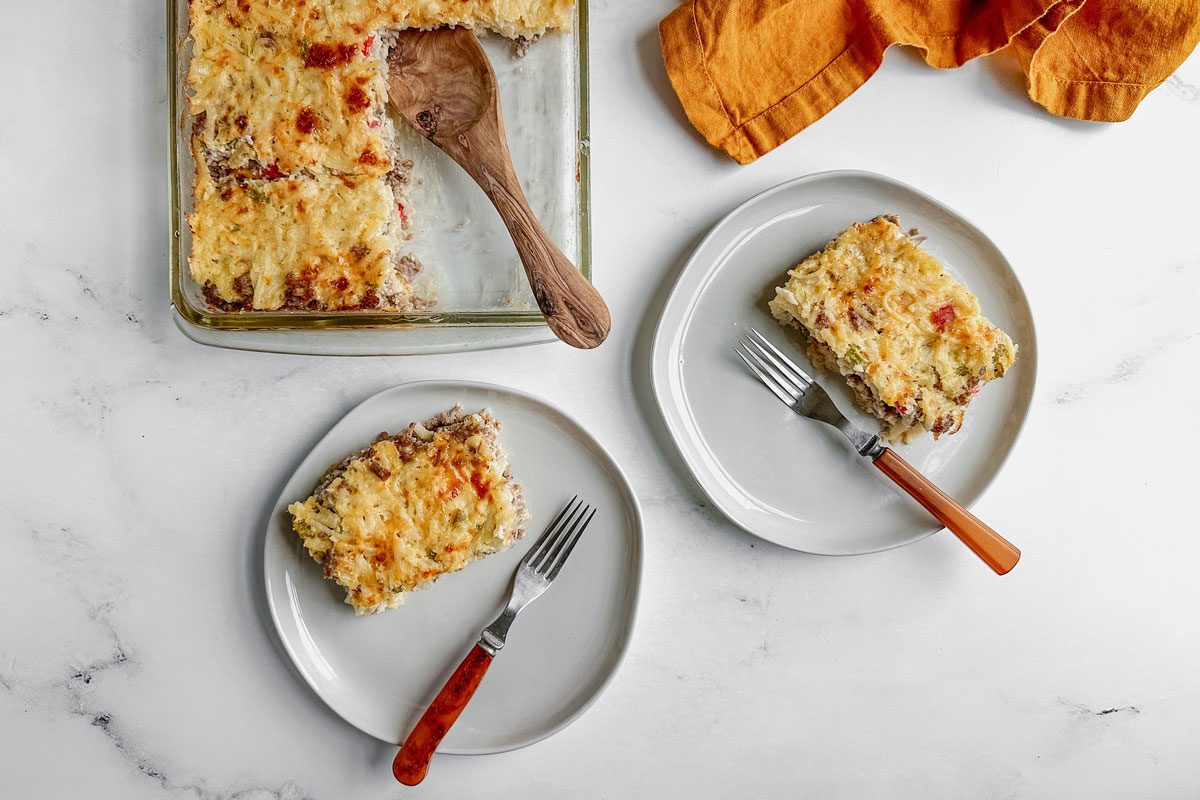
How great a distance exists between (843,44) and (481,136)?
3.47 ft

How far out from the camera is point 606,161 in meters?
2.54

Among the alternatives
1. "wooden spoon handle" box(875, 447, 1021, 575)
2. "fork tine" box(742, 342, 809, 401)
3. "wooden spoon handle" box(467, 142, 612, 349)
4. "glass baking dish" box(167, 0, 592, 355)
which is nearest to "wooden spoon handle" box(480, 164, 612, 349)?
"wooden spoon handle" box(467, 142, 612, 349)

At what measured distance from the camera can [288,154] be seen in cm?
223

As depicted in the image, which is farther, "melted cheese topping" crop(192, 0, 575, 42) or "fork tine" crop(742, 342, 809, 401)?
"fork tine" crop(742, 342, 809, 401)

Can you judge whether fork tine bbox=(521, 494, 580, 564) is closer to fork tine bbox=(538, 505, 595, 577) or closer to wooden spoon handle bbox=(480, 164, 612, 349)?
fork tine bbox=(538, 505, 595, 577)

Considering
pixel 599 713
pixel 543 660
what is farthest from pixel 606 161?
pixel 599 713

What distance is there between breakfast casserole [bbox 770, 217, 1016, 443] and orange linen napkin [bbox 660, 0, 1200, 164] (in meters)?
0.41

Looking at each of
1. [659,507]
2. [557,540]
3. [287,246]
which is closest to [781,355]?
[659,507]

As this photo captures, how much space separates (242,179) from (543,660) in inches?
58.7

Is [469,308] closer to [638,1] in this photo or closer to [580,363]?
[580,363]

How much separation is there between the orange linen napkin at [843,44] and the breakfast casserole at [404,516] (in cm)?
115

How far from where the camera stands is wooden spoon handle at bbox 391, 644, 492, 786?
7.67ft

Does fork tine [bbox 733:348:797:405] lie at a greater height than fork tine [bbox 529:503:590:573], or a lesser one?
greater

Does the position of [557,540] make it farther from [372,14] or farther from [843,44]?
[843,44]
